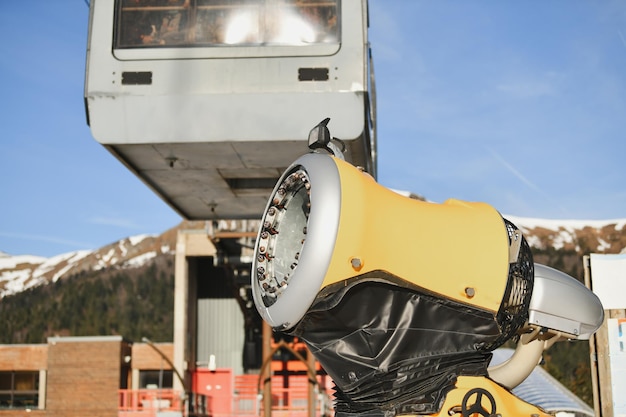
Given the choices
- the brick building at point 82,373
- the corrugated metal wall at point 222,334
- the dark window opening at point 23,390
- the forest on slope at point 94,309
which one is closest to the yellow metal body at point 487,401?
the brick building at point 82,373

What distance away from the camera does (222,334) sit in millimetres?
44531

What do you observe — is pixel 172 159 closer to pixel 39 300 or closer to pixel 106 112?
pixel 106 112

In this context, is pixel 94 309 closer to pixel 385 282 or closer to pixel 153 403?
pixel 153 403

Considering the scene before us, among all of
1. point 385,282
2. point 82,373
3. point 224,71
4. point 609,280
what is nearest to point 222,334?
point 82,373

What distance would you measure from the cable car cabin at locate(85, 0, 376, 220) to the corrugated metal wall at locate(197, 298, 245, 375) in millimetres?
28792

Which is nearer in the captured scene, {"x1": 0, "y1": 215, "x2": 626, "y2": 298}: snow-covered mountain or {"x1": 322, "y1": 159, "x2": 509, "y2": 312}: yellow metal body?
{"x1": 322, "y1": 159, "x2": 509, "y2": 312}: yellow metal body

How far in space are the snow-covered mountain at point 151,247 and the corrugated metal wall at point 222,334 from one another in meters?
109

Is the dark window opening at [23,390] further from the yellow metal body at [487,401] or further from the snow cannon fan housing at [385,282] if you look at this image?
the yellow metal body at [487,401]

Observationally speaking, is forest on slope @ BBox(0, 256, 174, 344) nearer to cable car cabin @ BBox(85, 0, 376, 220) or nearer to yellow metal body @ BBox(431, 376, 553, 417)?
cable car cabin @ BBox(85, 0, 376, 220)

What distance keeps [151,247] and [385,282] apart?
585 feet

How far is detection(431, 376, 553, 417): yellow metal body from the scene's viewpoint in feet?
11.4

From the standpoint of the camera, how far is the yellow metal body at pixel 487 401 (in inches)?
137

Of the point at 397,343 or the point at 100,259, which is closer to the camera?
the point at 397,343

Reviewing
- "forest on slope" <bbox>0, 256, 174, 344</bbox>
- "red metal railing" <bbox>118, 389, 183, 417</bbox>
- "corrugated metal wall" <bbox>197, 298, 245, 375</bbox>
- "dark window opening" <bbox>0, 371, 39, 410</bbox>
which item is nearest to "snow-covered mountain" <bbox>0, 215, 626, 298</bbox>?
"forest on slope" <bbox>0, 256, 174, 344</bbox>
